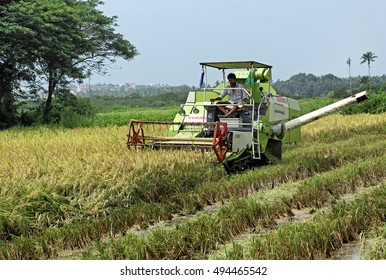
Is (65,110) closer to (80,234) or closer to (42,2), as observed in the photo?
(42,2)

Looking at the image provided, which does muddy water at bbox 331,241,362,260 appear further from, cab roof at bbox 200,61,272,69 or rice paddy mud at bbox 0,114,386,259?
cab roof at bbox 200,61,272,69

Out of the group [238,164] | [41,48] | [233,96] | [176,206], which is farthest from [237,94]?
[41,48]

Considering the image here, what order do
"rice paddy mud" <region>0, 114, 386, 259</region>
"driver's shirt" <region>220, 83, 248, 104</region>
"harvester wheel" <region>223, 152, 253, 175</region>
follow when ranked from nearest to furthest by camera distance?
1. "rice paddy mud" <region>0, 114, 386, 259</region>
2. "harvester wheel" <region>223, 152, 253, 175</region>
3. "driver's shirt" <region>220, 83, 248, 104</region>

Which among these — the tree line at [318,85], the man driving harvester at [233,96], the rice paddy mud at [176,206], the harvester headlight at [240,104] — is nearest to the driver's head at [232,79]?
the man driving harvester at [233,96]

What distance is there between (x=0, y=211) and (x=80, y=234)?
102 centimetres

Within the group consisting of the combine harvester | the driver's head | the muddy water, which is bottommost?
the muddy water

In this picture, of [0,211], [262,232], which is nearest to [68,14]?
[0,211]

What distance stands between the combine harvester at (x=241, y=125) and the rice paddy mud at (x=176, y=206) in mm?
278

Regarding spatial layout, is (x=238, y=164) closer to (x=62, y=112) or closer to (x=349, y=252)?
(x=349, y=252)

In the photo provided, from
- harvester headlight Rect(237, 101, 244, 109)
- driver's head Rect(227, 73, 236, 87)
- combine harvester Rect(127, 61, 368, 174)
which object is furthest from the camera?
driver's head Rect(227, 73, 236, 87)

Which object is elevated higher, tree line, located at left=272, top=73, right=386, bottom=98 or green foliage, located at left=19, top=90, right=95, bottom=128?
tree line, located at left=272, top=73, right=386, bottom=98

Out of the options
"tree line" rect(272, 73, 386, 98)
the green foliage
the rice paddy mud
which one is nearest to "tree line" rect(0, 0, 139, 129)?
the green foliage

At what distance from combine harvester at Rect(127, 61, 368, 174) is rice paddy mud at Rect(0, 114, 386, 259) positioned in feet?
0.91

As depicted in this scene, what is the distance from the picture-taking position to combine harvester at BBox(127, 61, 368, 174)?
24.9ft
